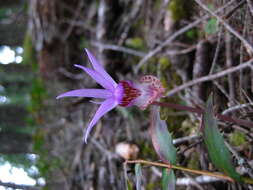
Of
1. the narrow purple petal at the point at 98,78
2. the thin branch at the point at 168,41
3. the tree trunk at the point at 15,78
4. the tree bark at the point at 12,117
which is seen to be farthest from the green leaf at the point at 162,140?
the tree trunk at the point at 15,78

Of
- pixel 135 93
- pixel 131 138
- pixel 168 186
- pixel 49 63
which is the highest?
pixel 49 63

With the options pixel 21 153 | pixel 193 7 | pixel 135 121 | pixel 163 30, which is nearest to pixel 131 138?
pixel 135 121

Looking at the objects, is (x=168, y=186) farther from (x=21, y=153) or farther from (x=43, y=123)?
(x=21, y=153)

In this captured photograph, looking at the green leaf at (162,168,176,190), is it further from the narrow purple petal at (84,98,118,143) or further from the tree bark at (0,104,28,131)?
the tree bark at (0,104,28,131)

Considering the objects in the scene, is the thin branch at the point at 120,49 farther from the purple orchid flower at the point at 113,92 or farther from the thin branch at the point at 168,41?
the purple orchid flower at the point at 113,92

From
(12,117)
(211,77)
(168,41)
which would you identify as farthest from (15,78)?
(211,77)

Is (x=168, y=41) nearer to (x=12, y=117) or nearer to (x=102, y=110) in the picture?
(x=102, y=110)
